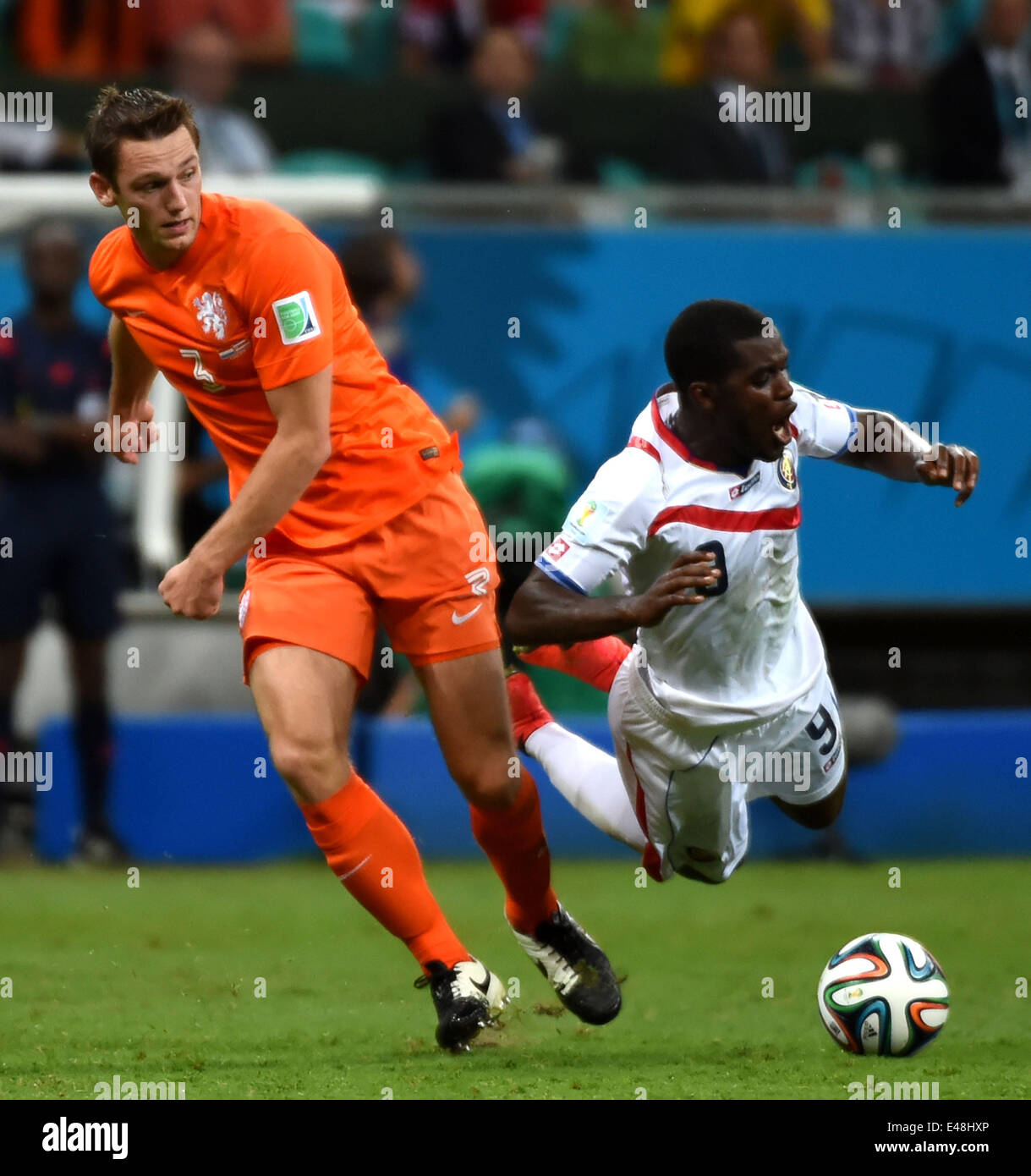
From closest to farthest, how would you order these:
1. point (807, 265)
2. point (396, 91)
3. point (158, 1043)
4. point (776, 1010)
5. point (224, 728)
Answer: point (158, 1043) < point (776, 1010) < point (224, 728) < point (807, 265) < point (396, 91)

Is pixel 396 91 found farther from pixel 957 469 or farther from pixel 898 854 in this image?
pixel 957 469

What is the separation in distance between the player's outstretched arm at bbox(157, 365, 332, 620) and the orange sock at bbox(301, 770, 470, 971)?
61 centimetres

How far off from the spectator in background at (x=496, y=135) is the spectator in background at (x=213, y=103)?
0.98 metres

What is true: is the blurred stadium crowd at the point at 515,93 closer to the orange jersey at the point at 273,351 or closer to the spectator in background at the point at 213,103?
the spectator in background at the point at 213,103

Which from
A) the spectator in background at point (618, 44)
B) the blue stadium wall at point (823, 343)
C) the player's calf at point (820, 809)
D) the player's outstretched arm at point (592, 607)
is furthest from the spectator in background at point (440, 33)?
the player's outstretched arm at point (592, 607)

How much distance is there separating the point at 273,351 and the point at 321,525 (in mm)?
505

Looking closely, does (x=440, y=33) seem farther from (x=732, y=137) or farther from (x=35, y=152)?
(x=35, y=152)

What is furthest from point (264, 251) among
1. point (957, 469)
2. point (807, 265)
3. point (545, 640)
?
point (807, 265)

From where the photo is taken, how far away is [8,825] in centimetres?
955

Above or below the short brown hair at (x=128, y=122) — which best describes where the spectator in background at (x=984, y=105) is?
above

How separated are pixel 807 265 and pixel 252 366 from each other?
5.35 m

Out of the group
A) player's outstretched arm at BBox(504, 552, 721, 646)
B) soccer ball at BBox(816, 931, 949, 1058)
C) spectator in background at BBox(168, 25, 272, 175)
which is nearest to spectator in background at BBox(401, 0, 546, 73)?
spectator in background at BBox(168, 25, 272, 175)

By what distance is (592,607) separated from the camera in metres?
4.91

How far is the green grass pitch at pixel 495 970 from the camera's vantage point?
488cm
